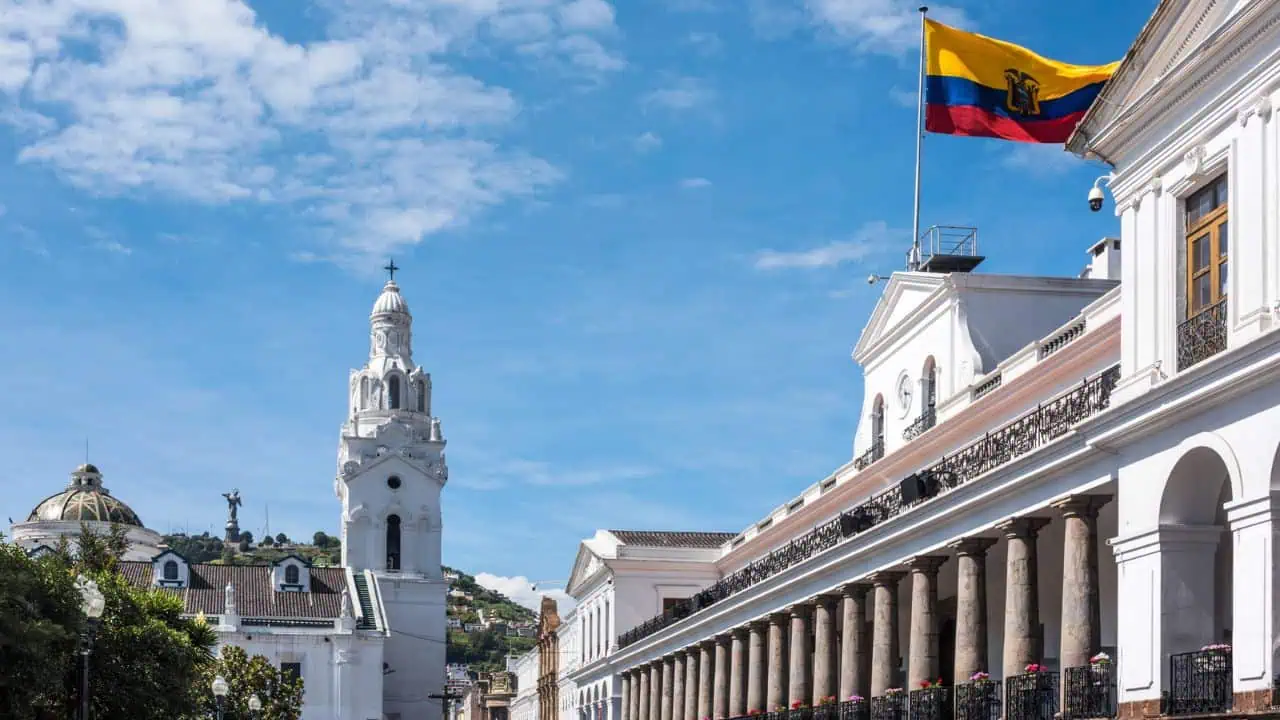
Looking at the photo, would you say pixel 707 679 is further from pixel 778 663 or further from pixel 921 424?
pixel 921 424

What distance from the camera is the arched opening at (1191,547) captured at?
22609 millimetres

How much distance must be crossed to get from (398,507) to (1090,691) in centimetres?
9659

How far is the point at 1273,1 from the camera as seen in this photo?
20.6 meters

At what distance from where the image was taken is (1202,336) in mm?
22375

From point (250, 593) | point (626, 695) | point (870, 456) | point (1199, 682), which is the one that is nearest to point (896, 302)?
point (870, 456)

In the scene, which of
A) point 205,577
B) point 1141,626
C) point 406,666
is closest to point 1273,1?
point 1141,626

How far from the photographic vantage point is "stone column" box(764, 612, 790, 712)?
46.1 meters

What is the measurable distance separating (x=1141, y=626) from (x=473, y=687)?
148228 millimetres

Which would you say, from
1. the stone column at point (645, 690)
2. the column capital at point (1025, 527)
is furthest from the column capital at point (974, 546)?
the stone column at point (645, 690)

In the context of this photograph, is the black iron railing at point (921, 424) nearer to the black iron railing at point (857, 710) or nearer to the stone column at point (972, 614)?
the black iron railing at point (857, 710)

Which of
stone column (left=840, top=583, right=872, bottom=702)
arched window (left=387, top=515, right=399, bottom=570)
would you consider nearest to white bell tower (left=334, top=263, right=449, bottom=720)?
arched window (left=387, top=515, right=399, bottom=570)

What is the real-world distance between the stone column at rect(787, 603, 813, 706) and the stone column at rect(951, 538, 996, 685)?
1301cm

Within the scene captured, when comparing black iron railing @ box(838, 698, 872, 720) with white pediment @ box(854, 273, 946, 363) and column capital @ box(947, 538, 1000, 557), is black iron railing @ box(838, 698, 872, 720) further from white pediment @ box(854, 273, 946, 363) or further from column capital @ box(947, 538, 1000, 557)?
white pediment @ box(854, 273, 946, 363)

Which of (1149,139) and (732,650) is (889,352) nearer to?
(732,650)
